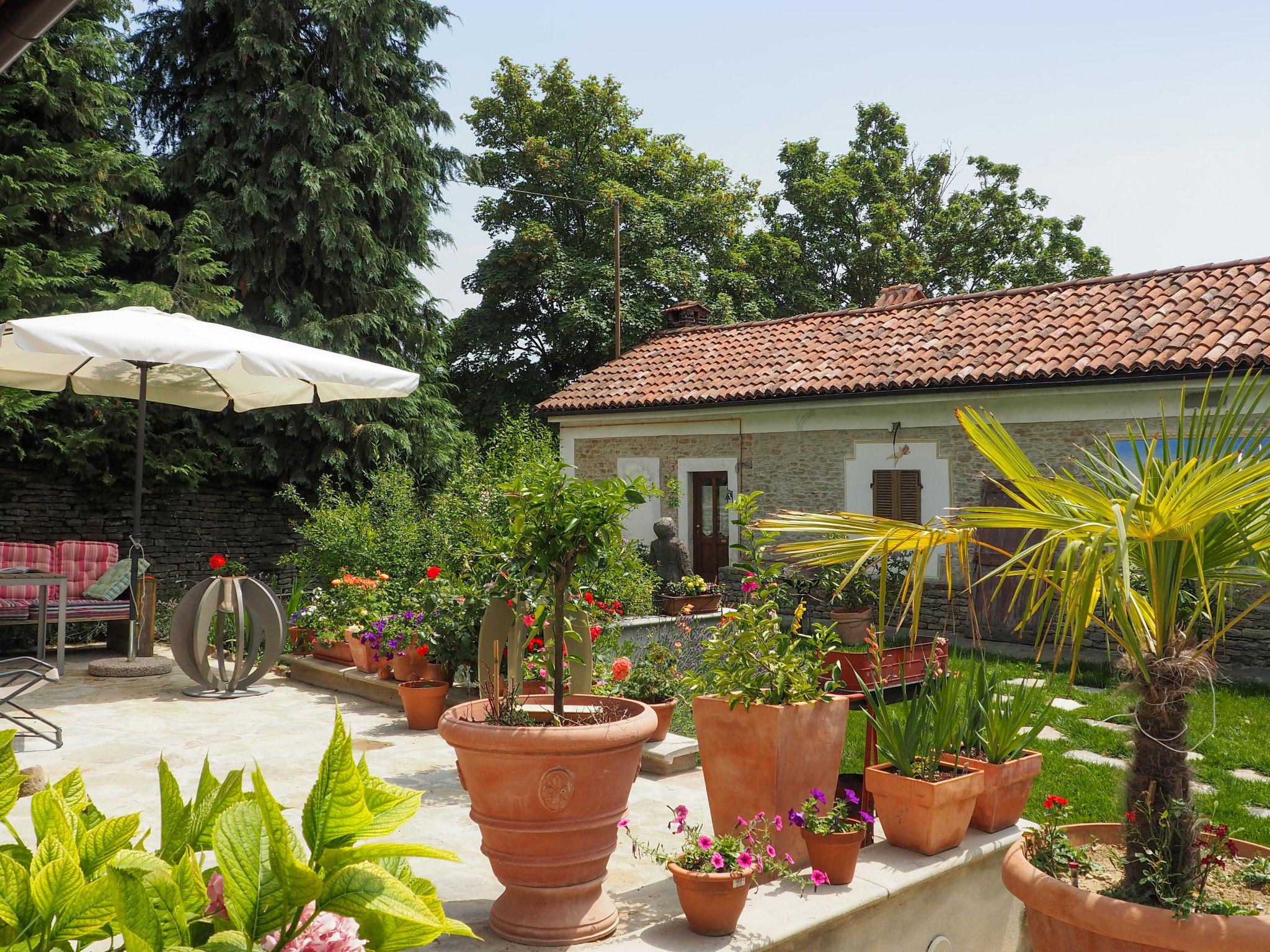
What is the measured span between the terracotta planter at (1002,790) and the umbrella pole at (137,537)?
20.1 feet

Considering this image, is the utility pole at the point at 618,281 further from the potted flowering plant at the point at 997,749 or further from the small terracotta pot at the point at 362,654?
the potted flowering plant at the point at 997,749

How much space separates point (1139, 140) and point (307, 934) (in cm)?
1081

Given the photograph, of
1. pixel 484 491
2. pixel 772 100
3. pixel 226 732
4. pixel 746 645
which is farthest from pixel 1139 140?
pixel 226 732

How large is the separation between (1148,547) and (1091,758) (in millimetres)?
3987

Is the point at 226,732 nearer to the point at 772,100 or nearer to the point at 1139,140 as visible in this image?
the point at 1139,140

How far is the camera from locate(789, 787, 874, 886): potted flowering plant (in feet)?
10.6

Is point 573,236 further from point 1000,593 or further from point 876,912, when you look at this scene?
point 876,912

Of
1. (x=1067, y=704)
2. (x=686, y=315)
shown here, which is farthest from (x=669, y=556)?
(x=686, y=315)

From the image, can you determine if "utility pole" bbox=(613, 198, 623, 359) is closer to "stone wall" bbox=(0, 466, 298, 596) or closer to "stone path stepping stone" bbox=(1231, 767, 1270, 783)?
"stone wall" bbox=(0, 466, 298, 596)

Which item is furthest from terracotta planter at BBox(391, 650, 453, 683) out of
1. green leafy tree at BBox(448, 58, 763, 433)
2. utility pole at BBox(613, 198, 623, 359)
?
green leafy tree at BBox(448, 58, 763, 433)

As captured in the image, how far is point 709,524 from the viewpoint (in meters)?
14.6

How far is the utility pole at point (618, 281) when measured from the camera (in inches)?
803

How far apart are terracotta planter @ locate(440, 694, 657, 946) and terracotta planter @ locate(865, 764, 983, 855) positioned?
1.10m

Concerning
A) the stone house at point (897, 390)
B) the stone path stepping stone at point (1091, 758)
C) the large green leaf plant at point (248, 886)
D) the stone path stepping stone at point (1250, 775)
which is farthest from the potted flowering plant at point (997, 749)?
the stone house at point (897, 390)
